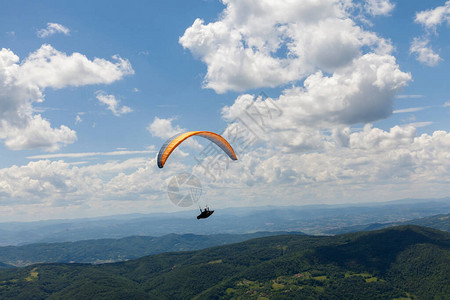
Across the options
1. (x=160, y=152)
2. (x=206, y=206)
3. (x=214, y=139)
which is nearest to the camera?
(x=160, y=152)

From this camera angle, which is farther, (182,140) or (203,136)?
(203,136)

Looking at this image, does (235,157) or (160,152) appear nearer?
Answer: (160,152)

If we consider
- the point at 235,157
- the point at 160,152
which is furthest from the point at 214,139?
the point at 160,152

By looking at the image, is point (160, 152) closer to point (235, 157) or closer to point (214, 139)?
point (214, 139)

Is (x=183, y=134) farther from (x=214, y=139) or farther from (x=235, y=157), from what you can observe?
Answer: (x=235, y=157)

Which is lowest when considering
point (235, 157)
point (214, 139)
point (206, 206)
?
point (206, 206)

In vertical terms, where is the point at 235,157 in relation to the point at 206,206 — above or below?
above

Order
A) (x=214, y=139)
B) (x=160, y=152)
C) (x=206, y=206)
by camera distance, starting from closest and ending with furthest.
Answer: (x=160, y=152) < (x=206, y=206) < (x=214, y=139)
